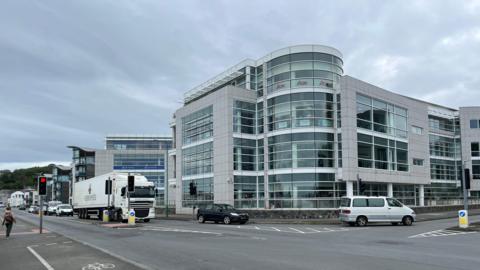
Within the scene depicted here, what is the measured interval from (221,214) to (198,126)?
1930 centimetres

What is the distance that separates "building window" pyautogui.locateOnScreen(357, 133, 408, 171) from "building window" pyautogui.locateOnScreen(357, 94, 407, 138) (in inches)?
40.2

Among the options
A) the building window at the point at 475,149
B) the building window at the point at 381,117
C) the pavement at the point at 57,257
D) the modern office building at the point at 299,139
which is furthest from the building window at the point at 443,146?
the pavement at the point at 57,257

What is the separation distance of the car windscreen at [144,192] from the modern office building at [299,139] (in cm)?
548

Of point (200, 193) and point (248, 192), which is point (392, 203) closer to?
point (248, 192)

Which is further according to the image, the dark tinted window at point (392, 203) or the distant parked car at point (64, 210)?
the distant parked car at point (64, 210)

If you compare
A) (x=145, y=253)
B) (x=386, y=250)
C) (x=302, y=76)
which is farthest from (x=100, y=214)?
(x=386, y=250)

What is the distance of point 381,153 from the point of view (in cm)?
4428

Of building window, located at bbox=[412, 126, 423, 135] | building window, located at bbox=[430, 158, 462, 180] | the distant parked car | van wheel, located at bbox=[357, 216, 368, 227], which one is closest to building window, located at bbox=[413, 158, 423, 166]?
building window, located at bbox=[412, 126, 423, 135]

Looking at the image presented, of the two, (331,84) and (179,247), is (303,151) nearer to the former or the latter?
(331,84)

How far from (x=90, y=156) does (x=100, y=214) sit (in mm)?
72130

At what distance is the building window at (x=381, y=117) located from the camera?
4266 centimetres

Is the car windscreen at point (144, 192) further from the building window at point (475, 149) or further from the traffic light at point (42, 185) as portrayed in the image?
the building window at point (475, 149)

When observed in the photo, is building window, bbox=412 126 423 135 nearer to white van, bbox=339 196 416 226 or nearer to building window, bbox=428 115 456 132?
building window, bbox=428 115 456 132

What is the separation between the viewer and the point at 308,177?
4019cm
